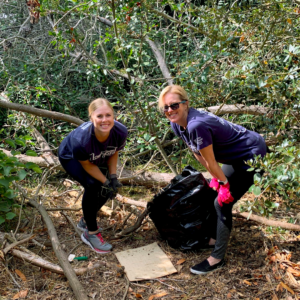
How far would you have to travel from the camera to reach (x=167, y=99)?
246 cm

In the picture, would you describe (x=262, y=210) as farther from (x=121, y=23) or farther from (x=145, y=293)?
(x=121, y=23)

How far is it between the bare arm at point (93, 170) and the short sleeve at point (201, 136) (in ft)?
3.35

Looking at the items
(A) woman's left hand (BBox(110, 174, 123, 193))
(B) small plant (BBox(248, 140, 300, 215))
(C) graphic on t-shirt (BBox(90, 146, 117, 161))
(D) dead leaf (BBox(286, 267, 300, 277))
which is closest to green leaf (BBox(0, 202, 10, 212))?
(C) graphic on t-shirt (BBox(90, 146, 117, 161))

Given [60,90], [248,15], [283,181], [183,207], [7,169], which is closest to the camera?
[283,181]

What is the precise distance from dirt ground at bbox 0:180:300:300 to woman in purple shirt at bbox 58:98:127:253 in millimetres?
256

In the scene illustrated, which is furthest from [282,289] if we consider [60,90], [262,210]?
[60,90]

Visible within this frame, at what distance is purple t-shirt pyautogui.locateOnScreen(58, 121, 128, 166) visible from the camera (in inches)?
105

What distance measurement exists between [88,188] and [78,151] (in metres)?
0.44

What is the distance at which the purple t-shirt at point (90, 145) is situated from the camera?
267 cm

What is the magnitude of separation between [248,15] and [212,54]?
521 millimetres

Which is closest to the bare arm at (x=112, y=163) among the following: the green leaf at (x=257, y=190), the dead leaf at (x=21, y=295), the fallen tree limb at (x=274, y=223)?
the dead leaf at (x=21, y=295)

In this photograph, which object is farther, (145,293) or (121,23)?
(121,23)

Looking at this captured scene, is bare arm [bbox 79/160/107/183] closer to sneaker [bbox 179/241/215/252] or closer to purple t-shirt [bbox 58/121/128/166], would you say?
purple t-shirt [bbox 58/121/128/166]

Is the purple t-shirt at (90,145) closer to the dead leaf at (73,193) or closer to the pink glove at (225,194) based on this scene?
the pink glove at (225,194)
